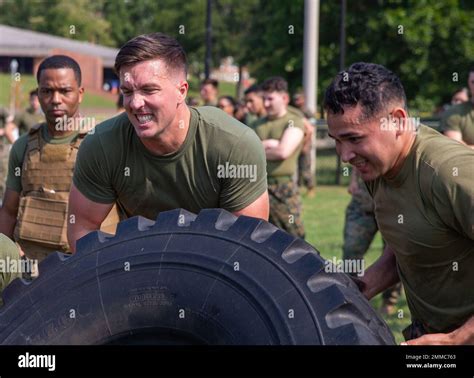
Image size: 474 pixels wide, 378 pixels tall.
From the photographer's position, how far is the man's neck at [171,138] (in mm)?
4211

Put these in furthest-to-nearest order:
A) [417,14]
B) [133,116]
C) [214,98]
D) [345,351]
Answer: [417,14] < [214,98] < [133,116] < [345,351]

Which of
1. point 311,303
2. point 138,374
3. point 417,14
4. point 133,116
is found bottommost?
point 138,374

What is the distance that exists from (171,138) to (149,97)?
0.21m

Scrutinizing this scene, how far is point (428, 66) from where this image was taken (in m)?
26.9

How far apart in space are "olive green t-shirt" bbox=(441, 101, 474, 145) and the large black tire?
20.5ft

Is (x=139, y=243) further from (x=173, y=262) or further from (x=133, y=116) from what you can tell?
(x=133, y=116)

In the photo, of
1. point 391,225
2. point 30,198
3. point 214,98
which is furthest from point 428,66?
point 391,225

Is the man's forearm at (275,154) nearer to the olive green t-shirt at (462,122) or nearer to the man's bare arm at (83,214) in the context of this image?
the olive green t-shirt at (462,122)

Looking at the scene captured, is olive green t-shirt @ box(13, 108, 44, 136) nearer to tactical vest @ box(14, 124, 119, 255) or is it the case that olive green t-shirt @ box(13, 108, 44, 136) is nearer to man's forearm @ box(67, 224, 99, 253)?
tactical vest @ box(14, 124, 119, 255)

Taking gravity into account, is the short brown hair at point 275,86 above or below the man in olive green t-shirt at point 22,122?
above

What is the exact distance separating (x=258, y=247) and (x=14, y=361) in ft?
2.59

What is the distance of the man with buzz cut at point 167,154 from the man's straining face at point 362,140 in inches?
31.3

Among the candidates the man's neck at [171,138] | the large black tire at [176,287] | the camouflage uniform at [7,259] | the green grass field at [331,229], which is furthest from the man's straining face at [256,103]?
the large black tire at [176,287]

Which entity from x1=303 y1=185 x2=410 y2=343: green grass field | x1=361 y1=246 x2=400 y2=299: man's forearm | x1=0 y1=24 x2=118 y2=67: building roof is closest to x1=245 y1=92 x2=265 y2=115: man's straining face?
x1=303 y1=185 x2=410 y2=343: green grass field
